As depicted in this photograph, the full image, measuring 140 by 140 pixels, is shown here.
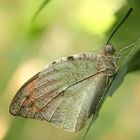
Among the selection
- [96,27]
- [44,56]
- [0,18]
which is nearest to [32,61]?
[44,56]

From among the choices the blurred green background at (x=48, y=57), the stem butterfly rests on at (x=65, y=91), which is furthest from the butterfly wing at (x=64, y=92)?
the blurred green background at (x=48, y=57)

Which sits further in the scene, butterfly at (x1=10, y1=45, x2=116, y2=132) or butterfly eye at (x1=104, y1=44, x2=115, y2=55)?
butterfly at (x1=10, y1=45, x2=116, y2=132)

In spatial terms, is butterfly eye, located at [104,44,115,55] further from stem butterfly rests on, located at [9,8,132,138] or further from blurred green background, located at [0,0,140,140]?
blurred green background, located at [0,0,140,140]

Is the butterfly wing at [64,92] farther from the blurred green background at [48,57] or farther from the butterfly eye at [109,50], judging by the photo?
the blurred green background at [48,57]

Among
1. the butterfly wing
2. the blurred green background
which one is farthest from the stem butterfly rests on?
the blurred green background

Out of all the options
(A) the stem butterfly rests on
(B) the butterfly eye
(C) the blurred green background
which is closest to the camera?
(B) the butterfly eye
